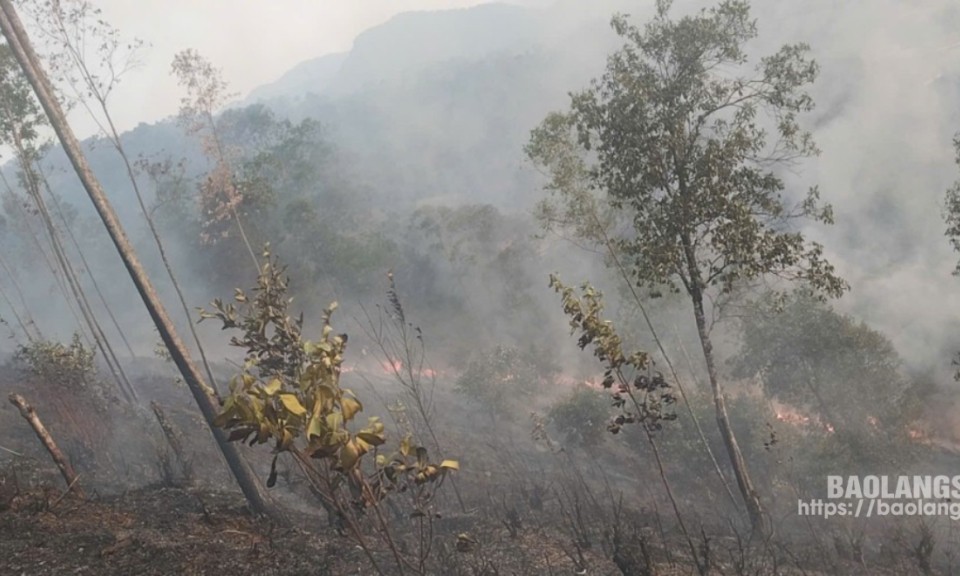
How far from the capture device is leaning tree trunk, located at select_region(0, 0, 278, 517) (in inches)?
321

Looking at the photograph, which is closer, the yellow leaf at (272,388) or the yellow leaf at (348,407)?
the yellow leaf at (272,388)

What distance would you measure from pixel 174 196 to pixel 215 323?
10541 millimetres

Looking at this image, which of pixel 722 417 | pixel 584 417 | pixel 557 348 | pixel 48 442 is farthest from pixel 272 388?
pixel 557 348

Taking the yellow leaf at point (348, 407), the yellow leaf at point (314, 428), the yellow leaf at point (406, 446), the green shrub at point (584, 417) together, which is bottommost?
the green shrub at point (584, 417)

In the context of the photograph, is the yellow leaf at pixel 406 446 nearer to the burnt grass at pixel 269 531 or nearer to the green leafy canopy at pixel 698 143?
the burnt grass at pixel 269 531

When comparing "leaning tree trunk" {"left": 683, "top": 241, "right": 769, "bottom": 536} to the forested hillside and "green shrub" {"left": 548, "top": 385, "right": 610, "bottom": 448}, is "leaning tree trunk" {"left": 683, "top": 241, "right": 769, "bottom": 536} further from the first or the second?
"green shrub" {"left": 548, "top": 385, "right": 610, "bottom": 448}

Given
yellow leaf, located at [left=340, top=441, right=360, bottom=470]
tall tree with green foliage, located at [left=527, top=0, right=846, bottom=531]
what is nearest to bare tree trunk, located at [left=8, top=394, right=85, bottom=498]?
yellow leaf, located at [left=340, top=441, right=360, bottom=470]

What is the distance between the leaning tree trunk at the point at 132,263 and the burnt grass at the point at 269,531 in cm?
54

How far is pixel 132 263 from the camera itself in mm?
8336

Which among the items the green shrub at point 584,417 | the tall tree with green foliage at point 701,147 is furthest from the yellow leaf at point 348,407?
the green shrub at point 584,417

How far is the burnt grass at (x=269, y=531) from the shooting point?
6059 millimetres

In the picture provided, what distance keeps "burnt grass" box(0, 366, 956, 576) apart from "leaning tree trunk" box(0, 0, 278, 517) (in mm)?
541

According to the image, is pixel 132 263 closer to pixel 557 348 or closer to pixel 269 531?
pixel 269 531

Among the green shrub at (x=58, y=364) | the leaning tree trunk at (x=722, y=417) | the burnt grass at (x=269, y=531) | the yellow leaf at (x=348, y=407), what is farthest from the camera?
the green shrub at (x=58, y=364)
